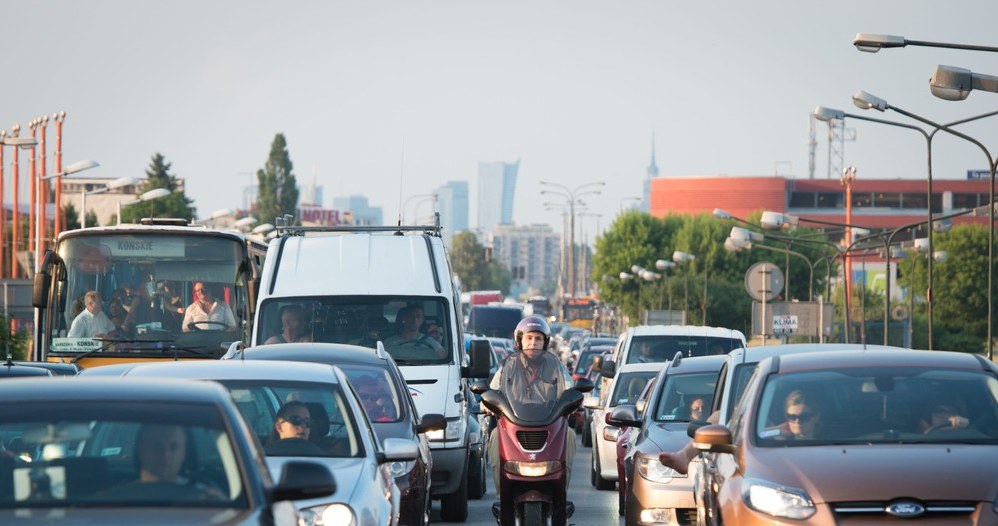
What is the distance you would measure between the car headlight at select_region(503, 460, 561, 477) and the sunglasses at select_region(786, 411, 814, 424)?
2970mm

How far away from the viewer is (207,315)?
22125 mm

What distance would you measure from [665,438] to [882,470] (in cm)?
561

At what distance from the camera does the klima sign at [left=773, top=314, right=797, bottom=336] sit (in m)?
41.3

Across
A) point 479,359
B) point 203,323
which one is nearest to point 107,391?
point 479,359

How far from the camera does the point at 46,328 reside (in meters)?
21.9

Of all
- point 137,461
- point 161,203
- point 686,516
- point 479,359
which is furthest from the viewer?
point 161,203

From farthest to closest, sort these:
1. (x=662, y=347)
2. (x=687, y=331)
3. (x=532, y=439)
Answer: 1. (x=662, y=347)
2. (x=687, y=331)
3. (x=532, y=439)

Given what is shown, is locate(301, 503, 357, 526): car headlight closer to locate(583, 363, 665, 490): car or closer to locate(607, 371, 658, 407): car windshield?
locate(583, 363, 665, 490): car

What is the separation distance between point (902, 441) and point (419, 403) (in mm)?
7660

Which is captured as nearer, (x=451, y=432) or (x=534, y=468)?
(x=534, y=468)

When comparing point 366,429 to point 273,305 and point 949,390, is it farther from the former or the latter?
point 273,305

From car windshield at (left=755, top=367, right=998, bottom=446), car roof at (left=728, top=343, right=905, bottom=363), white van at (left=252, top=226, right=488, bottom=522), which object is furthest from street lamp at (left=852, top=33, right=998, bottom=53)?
Answer: car windshield at (left=755, top=367, right=998, bottom=446)

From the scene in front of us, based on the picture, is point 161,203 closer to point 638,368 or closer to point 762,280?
point 762,280

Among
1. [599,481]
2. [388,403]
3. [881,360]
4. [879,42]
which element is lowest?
[599,481]
